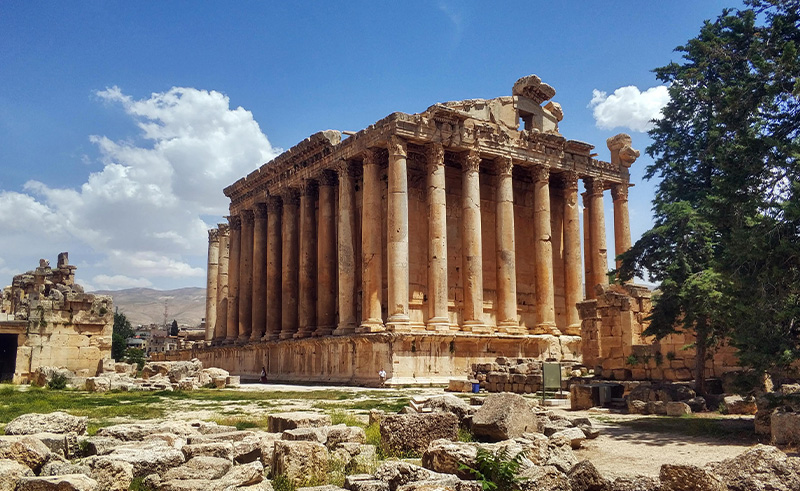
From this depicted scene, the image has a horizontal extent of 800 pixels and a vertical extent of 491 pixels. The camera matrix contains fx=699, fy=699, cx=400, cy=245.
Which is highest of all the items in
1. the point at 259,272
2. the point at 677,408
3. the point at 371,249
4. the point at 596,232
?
the point at 596,232

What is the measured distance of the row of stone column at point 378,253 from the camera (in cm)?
2942

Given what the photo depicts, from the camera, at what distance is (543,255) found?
109ft

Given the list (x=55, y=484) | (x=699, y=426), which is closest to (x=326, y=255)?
(x=699, y=426)

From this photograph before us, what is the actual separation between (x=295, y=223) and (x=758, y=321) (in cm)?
3040

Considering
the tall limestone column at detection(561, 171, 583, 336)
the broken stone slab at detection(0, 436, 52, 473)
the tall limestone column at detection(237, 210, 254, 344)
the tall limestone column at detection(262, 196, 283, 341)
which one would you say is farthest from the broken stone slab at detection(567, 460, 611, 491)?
the tall limestone column at detection(237, 210, 254, 344)

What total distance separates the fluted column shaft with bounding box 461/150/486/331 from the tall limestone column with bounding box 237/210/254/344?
16595mm

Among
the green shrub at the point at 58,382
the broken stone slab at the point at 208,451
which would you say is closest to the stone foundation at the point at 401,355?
the green shrub at the point at 58,382

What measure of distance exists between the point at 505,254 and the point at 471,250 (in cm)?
219

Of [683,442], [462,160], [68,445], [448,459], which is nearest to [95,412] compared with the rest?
[68,445]

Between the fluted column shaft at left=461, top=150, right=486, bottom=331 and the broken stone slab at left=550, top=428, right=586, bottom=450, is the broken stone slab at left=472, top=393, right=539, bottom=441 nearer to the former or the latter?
the broken stone slab at left=550, top=428, right=586, bottom=450

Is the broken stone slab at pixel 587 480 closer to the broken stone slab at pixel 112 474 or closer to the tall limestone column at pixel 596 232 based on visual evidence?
the broken stone slab at pixel 112 474

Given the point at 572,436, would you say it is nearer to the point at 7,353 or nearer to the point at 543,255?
the point at 543,255

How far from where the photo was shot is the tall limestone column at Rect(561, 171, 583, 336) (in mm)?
34656

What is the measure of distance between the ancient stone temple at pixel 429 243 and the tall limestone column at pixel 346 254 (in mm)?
58
